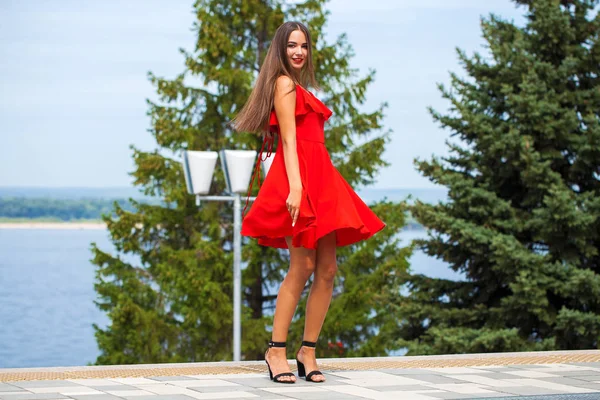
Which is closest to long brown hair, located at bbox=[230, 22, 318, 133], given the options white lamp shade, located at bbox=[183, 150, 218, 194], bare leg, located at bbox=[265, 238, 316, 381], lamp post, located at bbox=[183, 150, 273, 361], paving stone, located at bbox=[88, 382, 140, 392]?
bare leg, located at bbox=[265, 238, 316, 381]

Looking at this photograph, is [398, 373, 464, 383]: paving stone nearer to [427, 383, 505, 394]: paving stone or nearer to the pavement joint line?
[427, 383, 505, 394]: paving stone

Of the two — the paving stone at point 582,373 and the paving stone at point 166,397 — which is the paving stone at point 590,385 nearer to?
the paving stone at point 582,373

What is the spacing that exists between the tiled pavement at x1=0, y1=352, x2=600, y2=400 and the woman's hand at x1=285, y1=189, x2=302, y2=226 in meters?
0.77

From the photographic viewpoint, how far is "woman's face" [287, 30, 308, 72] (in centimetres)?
477

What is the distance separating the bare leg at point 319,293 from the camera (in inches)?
189

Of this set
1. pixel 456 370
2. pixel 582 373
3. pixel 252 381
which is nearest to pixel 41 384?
pixel 252 381

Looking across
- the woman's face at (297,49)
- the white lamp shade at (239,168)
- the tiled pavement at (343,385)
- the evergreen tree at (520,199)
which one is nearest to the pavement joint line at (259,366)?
the tiled pavement at (343,385)

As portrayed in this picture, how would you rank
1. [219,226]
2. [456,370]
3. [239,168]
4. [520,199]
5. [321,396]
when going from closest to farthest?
[321,396]
[456,370]
[239,168]
[520,199]
[219,226]

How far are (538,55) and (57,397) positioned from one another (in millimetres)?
11348

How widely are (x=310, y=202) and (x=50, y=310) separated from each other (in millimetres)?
59391

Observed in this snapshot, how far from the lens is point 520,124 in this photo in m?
13.5

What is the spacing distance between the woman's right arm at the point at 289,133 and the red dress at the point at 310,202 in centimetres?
5

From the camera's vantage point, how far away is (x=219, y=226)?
1839cm

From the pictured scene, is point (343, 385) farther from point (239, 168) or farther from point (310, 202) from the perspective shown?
point (239, 168)
